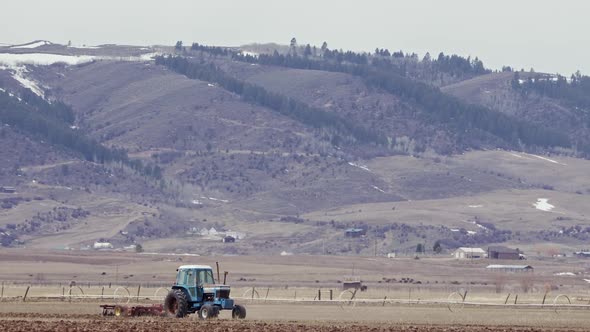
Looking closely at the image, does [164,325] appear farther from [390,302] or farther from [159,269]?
[159,269]

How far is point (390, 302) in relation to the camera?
81125 mm

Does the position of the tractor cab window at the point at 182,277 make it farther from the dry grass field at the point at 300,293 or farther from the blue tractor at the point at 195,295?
the dry grass field at the point at 300,293

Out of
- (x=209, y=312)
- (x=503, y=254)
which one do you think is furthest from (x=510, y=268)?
(x=209, y=312)

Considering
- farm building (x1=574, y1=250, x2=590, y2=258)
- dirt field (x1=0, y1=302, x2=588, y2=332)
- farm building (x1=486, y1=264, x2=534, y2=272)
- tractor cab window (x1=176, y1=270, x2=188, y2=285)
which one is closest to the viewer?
dirt field (x1=0, y1=302, x2=588, y2=332)

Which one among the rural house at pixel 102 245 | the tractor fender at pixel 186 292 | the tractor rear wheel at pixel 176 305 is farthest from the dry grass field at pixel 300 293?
the rural house at pixel 102 245

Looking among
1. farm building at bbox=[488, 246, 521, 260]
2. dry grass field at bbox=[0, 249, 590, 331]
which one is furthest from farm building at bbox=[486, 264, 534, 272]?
Result: farm building at bbox=[488, 246, 521, 260]

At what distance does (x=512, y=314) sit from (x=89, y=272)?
73826 mm

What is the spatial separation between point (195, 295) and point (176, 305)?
0.82 m

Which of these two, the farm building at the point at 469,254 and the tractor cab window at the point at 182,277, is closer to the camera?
the tractor cab window at the point at 182,277

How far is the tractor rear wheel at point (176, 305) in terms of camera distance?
5866cm

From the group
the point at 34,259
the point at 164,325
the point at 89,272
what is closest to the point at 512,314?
the point at 164,325

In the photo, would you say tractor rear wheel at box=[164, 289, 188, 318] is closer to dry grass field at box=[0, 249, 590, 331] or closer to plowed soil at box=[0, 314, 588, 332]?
dry grass field at box=[0, 249, 590, 331]

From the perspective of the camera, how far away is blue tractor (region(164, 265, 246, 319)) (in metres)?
58.9

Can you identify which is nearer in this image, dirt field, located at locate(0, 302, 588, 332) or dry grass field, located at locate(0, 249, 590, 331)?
dirt field, located at locate(0, 302, 588, 332)
